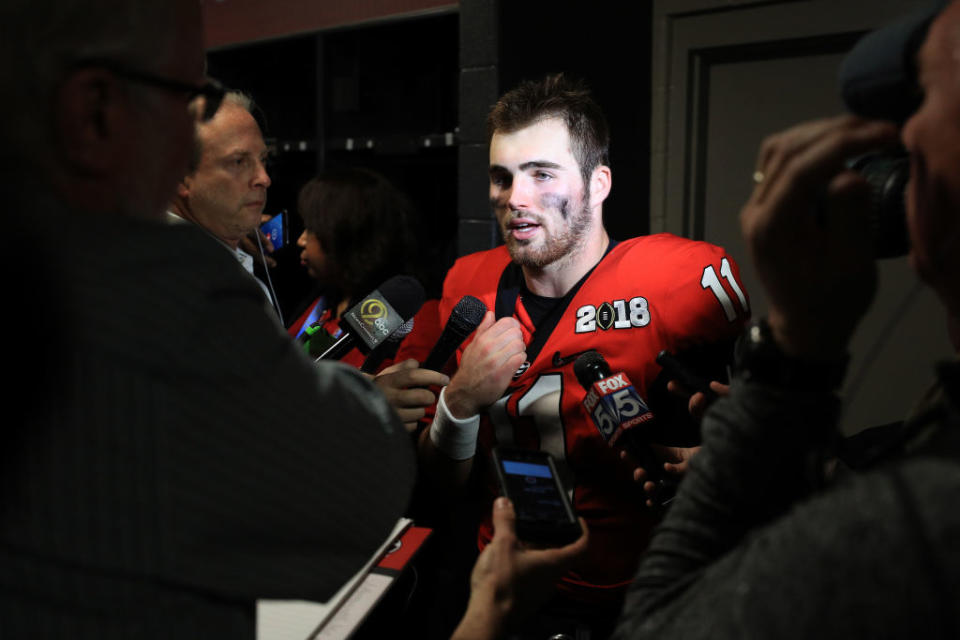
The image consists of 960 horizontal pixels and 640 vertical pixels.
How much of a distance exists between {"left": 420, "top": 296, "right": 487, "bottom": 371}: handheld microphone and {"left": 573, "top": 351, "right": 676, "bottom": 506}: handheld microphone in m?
0.27

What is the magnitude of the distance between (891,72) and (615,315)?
3.17 ft

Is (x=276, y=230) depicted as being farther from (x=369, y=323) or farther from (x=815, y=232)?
(x=815, y=232)

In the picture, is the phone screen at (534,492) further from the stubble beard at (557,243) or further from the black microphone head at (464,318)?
the stubble beard at (557,243)

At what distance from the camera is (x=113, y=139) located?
0.57 meters

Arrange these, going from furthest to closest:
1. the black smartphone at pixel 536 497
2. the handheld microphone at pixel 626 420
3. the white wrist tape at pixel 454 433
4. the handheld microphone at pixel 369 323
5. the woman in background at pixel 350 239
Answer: the woman in background at pixel 350 239 < the white wrist tape at pixel 454 433 < the handheld microphone at pixel 369 323 < the handheld microphone at pixel 626 420 < the black smartphone at pixel 536 497

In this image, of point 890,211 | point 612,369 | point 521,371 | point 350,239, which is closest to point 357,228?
point 350,239

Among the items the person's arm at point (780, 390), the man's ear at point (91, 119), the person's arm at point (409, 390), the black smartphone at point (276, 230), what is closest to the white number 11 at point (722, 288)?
the person's arm at point (409, 390)

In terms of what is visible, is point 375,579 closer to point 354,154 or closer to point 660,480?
point 660,480

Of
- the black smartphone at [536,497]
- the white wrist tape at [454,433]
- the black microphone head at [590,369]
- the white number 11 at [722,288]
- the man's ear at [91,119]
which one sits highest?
the man's ear at [91,119]

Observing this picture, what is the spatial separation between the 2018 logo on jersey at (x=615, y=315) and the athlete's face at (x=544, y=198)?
18 cm

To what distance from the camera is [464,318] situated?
1398 mm

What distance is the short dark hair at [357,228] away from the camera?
2.44 metres

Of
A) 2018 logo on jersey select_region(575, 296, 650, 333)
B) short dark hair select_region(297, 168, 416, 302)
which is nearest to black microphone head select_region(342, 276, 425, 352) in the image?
2018 logo on jersey select_region(575, 296, 650, 333)

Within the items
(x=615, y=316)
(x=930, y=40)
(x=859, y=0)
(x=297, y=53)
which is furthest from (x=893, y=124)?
(x=297, y=53)
